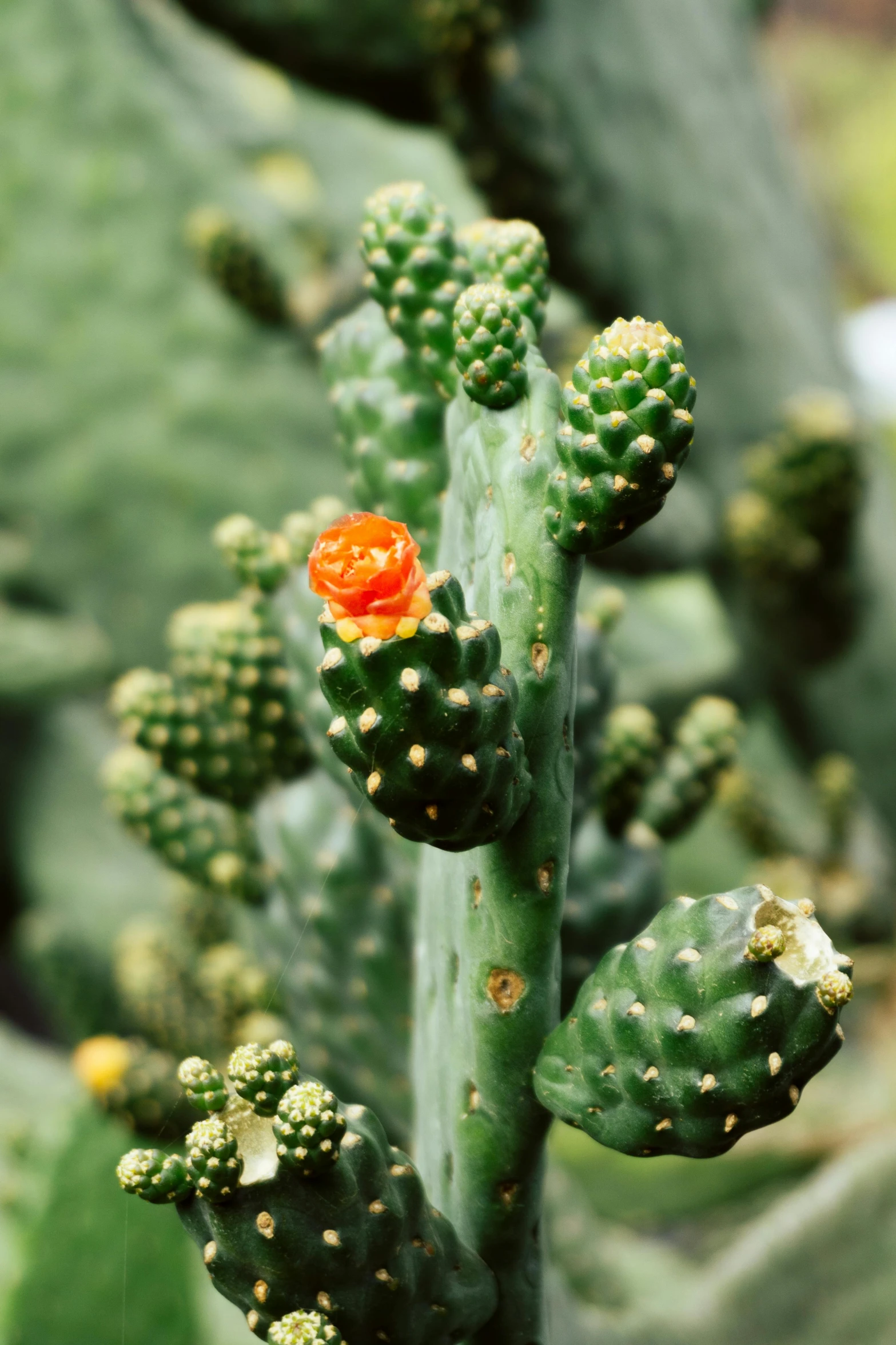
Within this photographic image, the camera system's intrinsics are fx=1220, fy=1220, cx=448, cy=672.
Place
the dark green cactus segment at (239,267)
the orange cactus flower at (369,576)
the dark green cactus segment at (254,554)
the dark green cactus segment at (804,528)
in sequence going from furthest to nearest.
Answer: the dark green cactus segment at (239,267), the dark green cactus segment at (804,528), the dark green cactus segment at (254,554), the orange cactus flower at (369,576)

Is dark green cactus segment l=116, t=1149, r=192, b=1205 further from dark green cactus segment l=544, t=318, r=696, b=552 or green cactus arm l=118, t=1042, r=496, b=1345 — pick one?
dark green cactus segment l=544, t=318, r=696, b=552

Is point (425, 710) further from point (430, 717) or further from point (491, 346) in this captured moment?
point (491, 346)

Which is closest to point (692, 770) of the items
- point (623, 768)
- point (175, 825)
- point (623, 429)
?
point (623, 768)

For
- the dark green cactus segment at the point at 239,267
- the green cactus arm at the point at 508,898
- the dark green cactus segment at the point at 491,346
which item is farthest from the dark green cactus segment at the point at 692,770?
the dark green cactus segment at the point at 239,267

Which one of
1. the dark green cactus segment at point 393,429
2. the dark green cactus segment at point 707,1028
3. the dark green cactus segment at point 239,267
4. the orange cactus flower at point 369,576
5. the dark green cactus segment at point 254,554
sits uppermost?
the dark green cactus segment at point 239,267

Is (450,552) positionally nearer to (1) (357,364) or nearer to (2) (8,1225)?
(1) (357,364)

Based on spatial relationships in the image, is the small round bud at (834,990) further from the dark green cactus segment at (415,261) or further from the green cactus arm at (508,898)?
the dark green cactus segment at (415,261)
